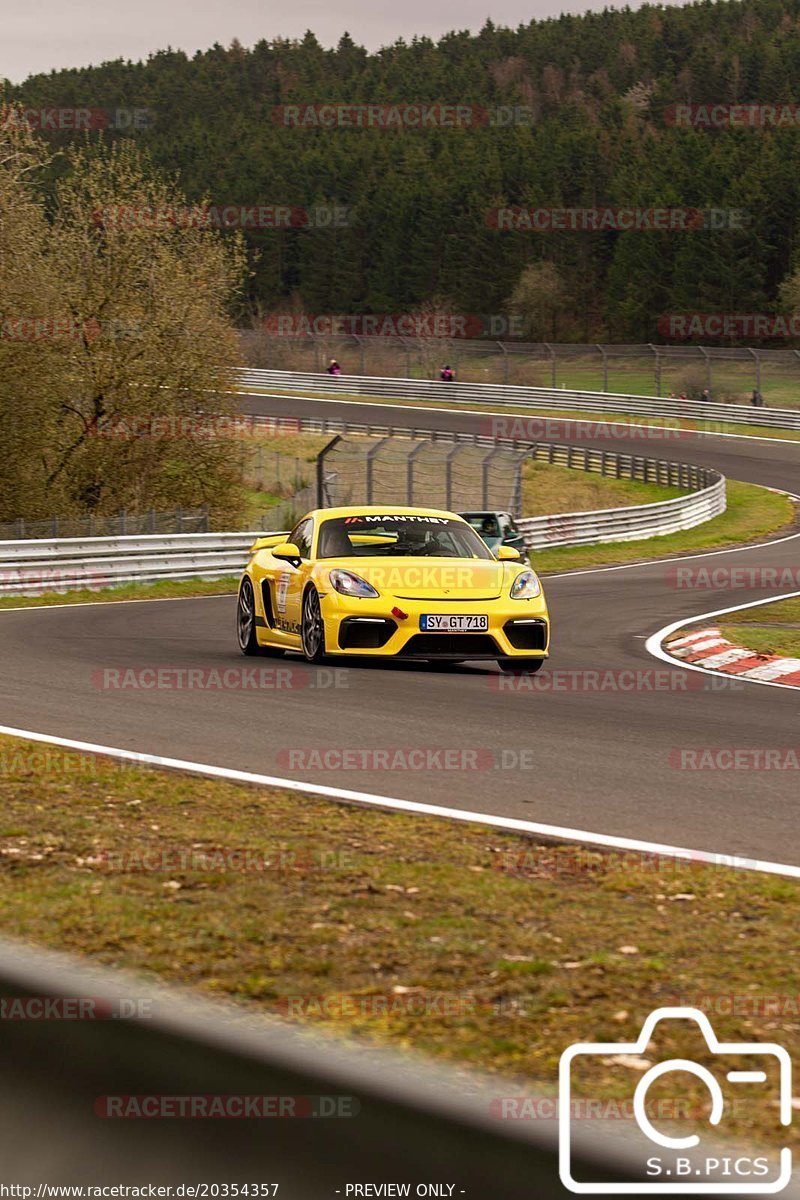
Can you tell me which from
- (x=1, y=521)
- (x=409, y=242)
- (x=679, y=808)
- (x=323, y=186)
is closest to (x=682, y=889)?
(x=679, y=808)

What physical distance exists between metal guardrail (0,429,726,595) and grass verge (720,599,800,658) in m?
10.5

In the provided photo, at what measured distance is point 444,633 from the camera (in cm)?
1288

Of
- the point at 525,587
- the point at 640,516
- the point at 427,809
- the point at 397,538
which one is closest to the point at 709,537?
the point at 640,516

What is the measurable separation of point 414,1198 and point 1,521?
31.7 meters

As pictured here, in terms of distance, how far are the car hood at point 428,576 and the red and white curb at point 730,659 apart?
2.77m

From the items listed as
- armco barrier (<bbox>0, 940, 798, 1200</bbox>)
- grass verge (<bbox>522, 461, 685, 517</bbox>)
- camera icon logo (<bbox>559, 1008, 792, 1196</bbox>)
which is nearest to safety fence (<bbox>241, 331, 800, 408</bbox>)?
grass verge (<bbox>522, 461, 685, 517</bbox>)

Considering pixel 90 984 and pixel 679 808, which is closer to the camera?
pixel 90 984

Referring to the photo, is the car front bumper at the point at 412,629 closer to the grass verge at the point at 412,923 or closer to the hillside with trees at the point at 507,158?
the grass verge at the point at 412,923

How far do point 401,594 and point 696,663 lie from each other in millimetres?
4217

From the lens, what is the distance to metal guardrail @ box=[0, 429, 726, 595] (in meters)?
25.1

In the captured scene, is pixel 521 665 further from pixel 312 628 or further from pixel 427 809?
pixel 427 809

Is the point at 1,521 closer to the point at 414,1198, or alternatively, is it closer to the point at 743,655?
the point at 743,655

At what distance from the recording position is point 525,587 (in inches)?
528

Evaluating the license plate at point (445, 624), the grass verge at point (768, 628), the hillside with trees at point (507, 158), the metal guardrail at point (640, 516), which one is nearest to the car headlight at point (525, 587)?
the license plate at point (445, 624)
